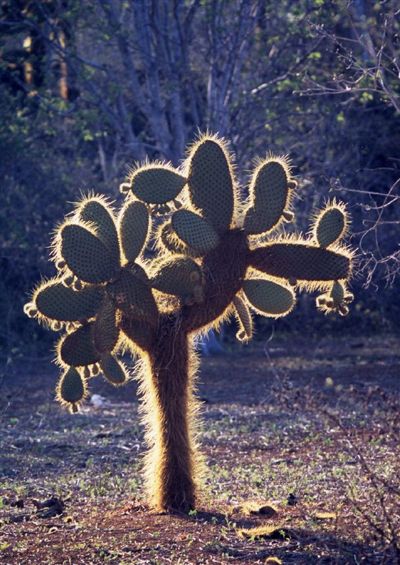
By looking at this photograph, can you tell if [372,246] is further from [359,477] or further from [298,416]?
[359,477]

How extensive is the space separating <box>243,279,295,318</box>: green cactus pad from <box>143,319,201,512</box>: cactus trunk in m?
0.43

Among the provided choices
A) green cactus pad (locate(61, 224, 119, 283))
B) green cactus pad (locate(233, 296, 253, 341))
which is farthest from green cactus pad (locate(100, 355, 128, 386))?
green cactus pad (locate(233, 296, 253, 341))

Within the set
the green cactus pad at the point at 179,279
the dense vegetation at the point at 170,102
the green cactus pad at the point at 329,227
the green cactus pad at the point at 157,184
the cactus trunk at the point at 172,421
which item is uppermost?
the dense vegetation at the point at 170,102

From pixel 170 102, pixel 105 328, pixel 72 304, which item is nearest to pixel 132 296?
pixel 105 328

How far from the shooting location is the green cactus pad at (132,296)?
18.7ft

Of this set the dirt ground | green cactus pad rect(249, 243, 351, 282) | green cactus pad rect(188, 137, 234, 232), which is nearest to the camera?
the dirt ground

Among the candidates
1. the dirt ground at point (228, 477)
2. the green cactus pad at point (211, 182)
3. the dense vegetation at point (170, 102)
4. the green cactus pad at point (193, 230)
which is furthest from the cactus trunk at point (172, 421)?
the dense vegetation at point (170, 102)

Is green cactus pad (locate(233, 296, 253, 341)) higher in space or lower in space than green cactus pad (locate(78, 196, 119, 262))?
lower

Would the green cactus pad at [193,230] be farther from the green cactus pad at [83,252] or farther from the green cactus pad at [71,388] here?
the green cactus pad at [71,388]

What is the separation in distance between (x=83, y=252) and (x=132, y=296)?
35 cm

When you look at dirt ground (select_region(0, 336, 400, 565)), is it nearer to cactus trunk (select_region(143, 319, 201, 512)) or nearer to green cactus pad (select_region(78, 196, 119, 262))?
cactus trunk (select_region(143, 319, 201, 512))

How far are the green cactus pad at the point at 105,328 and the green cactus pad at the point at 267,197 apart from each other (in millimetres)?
875

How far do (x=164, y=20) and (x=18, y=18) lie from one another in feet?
6.88

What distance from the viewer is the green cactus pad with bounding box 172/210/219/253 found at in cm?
569
